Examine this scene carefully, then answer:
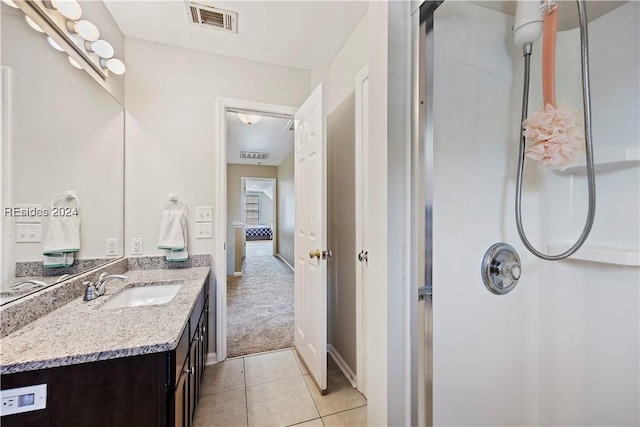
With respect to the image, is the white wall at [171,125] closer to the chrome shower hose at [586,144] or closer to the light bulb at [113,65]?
the light bulb at [113,65]

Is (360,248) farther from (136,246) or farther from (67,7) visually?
(67,7)

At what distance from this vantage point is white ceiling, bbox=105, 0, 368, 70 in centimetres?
159

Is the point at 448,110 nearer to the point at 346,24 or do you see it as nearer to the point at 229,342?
the point at 346,24

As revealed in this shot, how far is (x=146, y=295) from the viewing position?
1.58 metres

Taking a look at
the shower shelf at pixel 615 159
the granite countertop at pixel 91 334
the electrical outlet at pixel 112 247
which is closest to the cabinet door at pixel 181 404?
the granite countertop at pixel 91 334

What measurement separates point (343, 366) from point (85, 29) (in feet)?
8.76

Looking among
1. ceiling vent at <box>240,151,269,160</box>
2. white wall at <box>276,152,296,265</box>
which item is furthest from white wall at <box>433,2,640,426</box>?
ceiling vent at <box>240,151,269,160</box>

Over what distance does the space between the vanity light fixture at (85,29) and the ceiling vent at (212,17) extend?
531 mm

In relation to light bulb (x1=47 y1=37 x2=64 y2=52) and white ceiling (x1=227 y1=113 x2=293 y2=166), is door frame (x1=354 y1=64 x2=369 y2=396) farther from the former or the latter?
white ceiling (x1=227 y1=113 x2=293 y2=166)

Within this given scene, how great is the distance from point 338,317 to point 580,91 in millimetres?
1938

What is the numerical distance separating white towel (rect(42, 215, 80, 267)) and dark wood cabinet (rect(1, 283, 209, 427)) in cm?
64

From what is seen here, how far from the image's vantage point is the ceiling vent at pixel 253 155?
5202 millimetres

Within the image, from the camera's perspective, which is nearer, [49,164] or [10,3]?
[10,3]

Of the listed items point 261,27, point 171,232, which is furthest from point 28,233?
point 261,27
